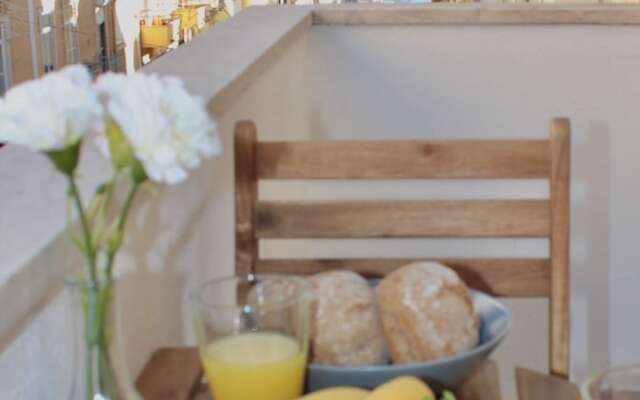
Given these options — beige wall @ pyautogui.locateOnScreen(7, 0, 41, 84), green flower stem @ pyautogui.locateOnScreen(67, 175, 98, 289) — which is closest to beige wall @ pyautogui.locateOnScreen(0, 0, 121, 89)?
beige wall @ pyautogui.locateOnScreen(7, 0, 41, 84)

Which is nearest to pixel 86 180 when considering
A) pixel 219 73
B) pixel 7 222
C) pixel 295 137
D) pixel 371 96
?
pixel 7 222

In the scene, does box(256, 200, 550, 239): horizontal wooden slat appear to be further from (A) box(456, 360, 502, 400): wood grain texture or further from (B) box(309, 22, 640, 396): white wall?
(B) box(309, 22, 640, 396): white wall

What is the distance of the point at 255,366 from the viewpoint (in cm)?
65

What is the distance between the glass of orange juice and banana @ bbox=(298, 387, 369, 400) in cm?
2

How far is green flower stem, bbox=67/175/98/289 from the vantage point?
0.48 metres

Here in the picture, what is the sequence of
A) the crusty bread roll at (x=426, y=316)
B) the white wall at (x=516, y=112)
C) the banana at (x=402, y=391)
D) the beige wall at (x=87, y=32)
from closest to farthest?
the banana at (x=402, y=391), the crusty bread roll at (x=426, y=316), the white wall at (x=516, y=112), the beige wall at (x=87, y=32)

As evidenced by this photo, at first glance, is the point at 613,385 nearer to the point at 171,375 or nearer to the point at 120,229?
the point at 120,229

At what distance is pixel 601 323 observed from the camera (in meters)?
2.44

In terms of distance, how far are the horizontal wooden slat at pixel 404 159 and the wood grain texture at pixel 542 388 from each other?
268 mm

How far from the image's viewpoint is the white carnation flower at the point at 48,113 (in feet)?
1.44

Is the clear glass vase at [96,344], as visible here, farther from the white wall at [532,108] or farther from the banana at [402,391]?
the white wall at [532,108]

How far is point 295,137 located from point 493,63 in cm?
59

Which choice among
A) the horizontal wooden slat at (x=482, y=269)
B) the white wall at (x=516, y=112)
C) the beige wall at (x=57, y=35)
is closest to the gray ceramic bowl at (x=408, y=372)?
the horizontal wooden slat at (x=482, y=269)

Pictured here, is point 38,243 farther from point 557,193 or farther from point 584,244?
point 584,244
